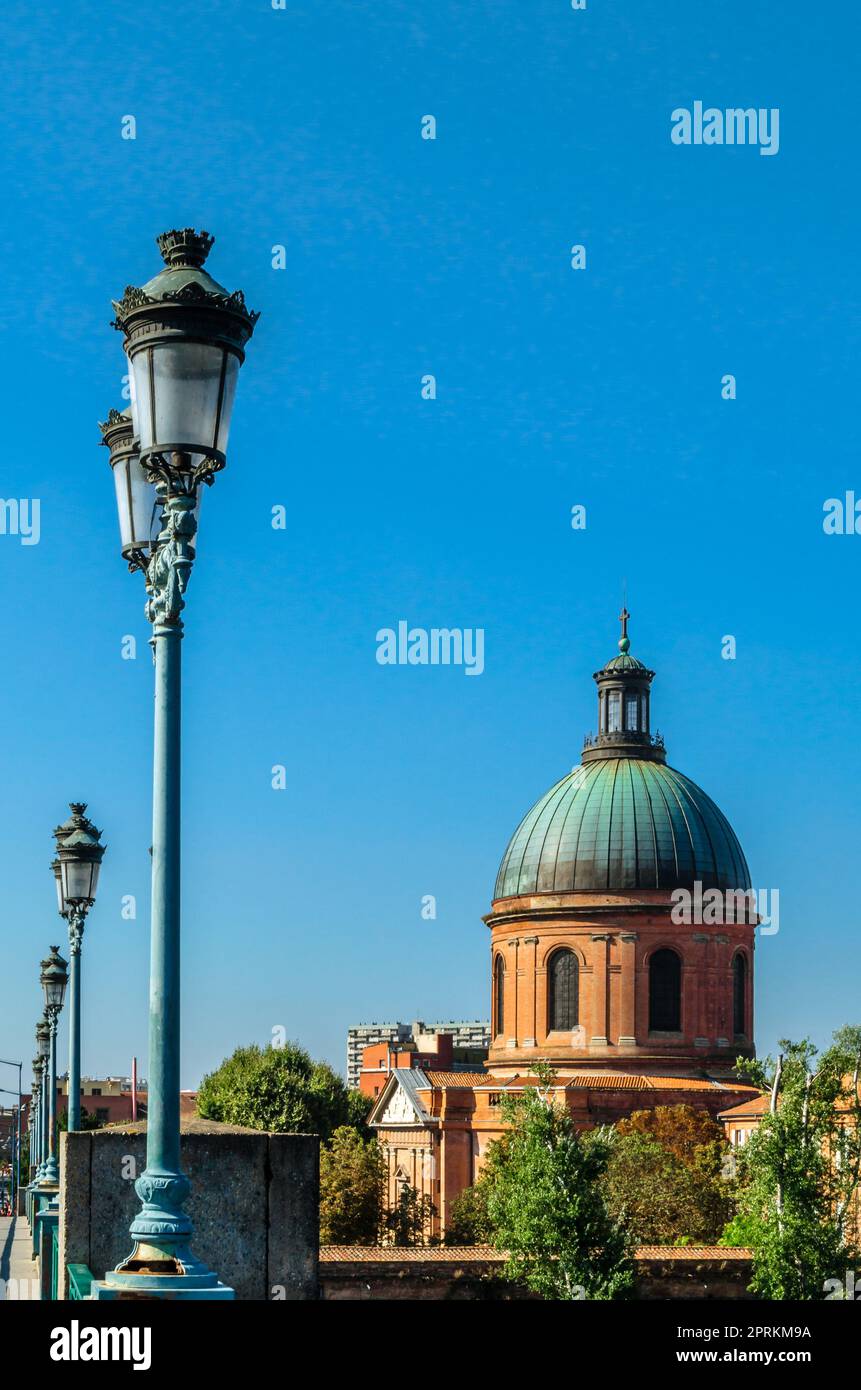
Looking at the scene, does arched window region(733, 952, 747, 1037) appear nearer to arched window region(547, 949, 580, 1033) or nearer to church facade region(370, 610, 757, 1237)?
church facade region(370, 610, 757, 1237)

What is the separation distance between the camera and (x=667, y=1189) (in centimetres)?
6347

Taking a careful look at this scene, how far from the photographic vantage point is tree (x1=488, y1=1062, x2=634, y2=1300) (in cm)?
4459

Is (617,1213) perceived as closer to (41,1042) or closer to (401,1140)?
(41,1042)

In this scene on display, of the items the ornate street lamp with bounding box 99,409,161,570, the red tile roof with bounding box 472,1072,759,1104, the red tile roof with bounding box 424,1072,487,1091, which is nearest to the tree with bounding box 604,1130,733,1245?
the red tile roof with bounding box 472,1072,759,1104

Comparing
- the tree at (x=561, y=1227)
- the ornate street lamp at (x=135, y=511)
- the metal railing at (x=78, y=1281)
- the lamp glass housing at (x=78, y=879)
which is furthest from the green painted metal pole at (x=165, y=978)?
the tree at (x=561, y=1227)

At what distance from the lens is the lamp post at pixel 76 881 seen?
693 inches

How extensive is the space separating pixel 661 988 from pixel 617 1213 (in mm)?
22254

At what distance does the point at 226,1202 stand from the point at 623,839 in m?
68.6

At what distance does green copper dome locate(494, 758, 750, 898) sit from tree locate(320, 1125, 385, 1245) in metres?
15.3

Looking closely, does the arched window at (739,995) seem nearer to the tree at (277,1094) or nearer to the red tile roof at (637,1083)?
the red tile roof at (637,1083)

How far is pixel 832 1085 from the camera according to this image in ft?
160

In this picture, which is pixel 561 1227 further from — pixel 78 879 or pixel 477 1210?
pixel 78 879

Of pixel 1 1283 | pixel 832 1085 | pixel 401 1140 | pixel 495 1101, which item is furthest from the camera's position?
pixel 401 1140

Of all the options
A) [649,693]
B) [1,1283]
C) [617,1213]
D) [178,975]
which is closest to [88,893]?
[178,975]
